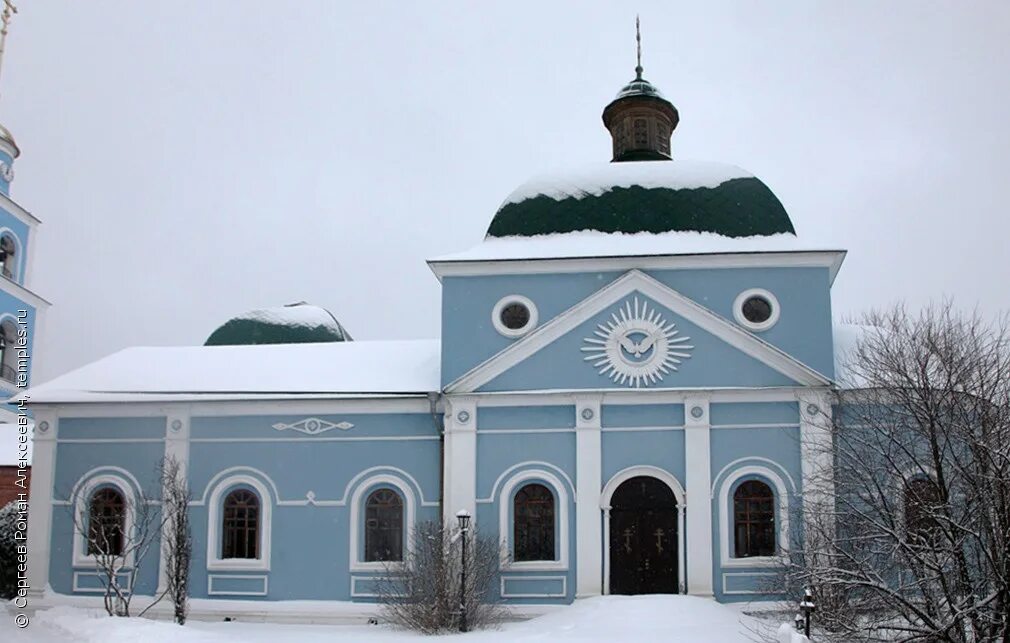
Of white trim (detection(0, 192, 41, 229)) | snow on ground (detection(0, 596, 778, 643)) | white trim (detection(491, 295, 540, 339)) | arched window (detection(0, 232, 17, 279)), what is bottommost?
snow on ground (detection(0, 596, 778, 643))

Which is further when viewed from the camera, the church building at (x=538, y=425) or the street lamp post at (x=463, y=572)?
A: the church building at (x=538, y=425)

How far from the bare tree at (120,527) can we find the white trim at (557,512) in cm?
629

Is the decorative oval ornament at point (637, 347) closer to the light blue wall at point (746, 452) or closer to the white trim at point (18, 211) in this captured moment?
the light blue wall at point (746, 452)

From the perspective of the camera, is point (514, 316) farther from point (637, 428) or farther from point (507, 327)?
point (637, 428)

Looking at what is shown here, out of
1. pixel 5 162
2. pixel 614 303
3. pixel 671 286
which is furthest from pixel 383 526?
pixel 5 162

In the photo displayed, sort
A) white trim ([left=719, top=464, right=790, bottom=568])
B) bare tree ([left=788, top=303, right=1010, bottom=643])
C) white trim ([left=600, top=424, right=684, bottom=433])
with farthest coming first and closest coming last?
1. white trim ([left=600, top=424, right=684, bottom=433])
2. white trim ([left=719, top=464, right=790, bottom=568])
3. bare tree ([left=788, top=303, right=1010, bottom=643])

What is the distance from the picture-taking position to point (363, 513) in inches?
853

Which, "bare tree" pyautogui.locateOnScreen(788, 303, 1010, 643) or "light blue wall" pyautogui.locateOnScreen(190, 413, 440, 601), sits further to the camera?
"light blue wall" pyautogui.locateOnScreen(190, 413, 440, 601)

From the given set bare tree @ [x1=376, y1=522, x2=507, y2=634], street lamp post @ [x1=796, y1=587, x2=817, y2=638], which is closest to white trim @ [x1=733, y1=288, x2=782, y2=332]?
bare tree @ [x1=376, y1=522, x2=507, y2=634]

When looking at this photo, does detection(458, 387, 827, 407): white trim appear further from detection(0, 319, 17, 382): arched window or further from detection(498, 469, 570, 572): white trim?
detection(0, 319, 17, 382): arched window

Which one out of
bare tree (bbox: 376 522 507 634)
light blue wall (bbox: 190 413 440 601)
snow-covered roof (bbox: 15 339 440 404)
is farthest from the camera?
snow-covered roof (bbox: 15 339 440 404)

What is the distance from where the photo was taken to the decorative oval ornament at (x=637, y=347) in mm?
20625

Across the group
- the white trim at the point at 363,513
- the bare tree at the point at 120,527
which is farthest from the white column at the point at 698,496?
the bare tree at the point at 120,527

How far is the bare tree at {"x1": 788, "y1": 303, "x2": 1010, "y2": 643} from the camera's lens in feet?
41.0
